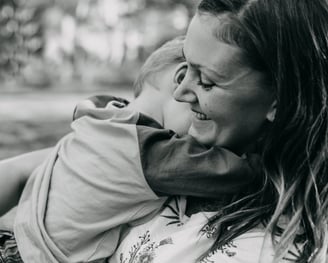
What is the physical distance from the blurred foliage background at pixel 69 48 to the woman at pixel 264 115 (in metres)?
2.84

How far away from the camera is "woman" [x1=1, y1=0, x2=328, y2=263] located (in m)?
1.40

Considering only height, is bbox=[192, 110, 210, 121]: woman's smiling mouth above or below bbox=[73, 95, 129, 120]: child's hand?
above

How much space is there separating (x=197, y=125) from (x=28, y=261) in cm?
52

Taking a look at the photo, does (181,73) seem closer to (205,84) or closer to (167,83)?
(167,83)

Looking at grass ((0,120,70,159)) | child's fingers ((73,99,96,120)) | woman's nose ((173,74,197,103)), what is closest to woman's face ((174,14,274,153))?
woman's nose ((173,74,197,103))

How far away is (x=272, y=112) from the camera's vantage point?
1485 mm

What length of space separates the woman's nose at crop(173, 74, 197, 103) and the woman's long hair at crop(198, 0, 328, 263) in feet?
0.45

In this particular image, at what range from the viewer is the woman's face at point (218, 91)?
4.66 ft

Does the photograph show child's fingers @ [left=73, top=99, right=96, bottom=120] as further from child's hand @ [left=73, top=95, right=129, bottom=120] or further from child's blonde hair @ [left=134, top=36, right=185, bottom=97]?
child's blonde hair @ [left=134, top=36, right=185, bottom=97]

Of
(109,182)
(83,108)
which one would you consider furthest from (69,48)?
(109,182)

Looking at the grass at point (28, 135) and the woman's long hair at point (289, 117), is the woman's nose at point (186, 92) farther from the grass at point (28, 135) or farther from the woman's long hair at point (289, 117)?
the grass at point (28, 135)

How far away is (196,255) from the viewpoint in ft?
4.66

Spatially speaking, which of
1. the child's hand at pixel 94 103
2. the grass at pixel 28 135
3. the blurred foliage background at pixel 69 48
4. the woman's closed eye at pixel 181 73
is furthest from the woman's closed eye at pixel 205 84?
the blurred foliage background at pixel 69 48

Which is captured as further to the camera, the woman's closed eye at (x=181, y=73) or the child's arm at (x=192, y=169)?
the woman's closed eye at (x=181, y=73)
